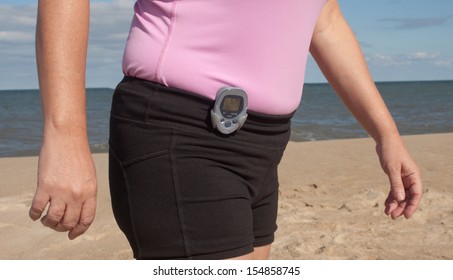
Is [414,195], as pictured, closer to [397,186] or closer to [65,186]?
[397,186]

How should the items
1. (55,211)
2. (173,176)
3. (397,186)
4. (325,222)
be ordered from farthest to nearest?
(325,222) < (397,186) < (173,176) < (55,211)

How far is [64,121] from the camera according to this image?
3.93 feet

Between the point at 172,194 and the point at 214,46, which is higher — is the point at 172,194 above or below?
below

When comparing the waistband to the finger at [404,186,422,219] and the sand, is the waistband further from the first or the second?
the sand

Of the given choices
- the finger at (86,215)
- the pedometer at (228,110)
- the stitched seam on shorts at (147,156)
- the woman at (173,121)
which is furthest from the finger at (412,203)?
the finger at (86,215)

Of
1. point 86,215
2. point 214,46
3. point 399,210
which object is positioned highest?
point 214,46

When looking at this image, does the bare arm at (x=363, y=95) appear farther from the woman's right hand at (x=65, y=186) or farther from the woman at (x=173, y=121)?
the woman's right hand at (x=65, y=186)

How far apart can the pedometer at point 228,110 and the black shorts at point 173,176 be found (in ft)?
0.07

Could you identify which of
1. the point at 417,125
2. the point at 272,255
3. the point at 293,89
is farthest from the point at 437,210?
the point at 417,125

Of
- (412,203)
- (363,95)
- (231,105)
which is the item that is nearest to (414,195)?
(412,203)

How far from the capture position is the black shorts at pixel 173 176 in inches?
50.3

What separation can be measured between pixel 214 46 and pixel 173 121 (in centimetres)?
18

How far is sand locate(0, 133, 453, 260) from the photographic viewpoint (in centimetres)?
412
